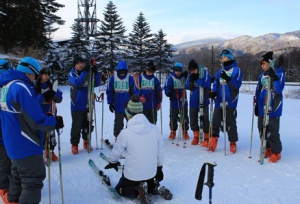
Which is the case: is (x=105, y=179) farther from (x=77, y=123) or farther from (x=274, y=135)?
(x=274, y=135)

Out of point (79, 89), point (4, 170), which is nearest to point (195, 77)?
point (79, 89)

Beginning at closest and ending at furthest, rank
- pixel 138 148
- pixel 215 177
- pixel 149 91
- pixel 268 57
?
pixel 138 148 < pixel 215 177 < pixel 268 57 < pixel 149 91

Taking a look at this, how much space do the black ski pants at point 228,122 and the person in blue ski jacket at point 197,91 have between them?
0.54 m

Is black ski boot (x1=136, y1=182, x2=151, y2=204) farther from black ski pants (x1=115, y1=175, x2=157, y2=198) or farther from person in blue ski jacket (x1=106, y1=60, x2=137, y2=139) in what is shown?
person in blue ski jacket (x1=106, y1=60, x2=137, y2=139)

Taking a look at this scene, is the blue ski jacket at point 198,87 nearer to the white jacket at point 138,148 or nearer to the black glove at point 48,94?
the white jacket at point 138,148

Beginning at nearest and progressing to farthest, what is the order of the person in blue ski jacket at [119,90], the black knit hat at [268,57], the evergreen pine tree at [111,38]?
the black knit hat at [268,57] → the person in blue ski jacket at [119,90] → the evergreen pine tree at [111,38]

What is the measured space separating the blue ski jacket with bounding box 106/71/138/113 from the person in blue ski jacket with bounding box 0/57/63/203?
10.9 ft

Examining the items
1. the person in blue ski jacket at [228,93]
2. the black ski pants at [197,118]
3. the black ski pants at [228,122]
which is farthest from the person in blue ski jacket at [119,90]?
the black ski pants at [228,122]

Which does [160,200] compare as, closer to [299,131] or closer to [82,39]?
[299,131]

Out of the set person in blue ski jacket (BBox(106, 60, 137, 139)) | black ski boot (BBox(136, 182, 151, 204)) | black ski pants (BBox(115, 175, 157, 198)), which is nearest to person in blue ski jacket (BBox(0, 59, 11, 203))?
black ski pants (BBox(115, 175, 157, 198))

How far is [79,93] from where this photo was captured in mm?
5941

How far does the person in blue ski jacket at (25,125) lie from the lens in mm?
2871

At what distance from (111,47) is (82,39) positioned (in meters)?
5.40

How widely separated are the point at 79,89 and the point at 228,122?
11.6 ft
